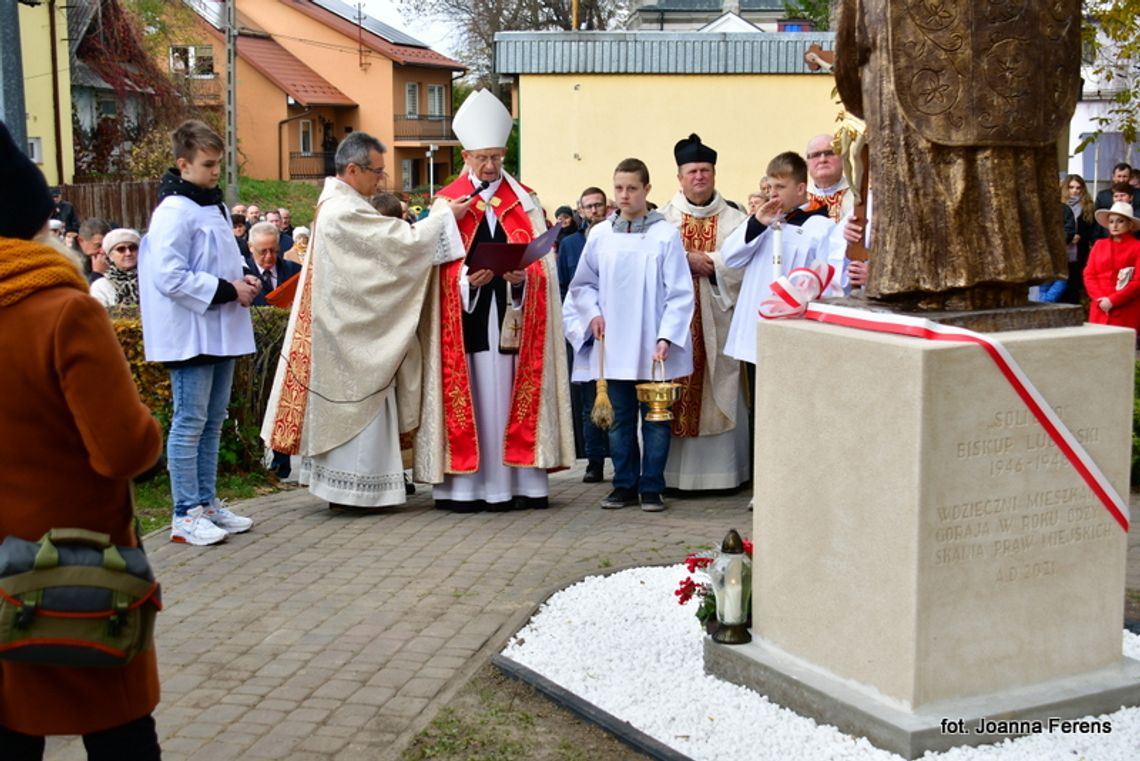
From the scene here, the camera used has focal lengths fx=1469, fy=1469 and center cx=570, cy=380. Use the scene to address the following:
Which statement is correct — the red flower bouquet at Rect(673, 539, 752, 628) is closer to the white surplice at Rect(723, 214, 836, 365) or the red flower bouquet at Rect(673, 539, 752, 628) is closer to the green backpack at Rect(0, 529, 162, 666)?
the green backpack at Rect(0, 529, 162, 666)

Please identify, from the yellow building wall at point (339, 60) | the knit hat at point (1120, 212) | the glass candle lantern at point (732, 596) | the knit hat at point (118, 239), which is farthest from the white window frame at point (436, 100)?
the glass candle lantern at point (732, 596)

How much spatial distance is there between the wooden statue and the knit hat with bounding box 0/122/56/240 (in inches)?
106

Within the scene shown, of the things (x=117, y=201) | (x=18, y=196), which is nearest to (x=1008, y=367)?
(x=18, y=196)

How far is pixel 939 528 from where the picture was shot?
452 centimetres

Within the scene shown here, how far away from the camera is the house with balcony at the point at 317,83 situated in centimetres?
5691

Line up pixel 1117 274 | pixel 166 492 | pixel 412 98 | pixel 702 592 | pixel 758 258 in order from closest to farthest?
pixel 702 592 → pixel 758 258 → pixel 166 492 → pixel 1117 274 → pixel 412 98

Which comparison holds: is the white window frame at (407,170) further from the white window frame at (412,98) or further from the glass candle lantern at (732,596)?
the glass candle lantern at (732,596)

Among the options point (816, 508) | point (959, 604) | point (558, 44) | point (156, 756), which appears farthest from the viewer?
point (558, 44)

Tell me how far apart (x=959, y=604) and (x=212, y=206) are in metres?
4.67

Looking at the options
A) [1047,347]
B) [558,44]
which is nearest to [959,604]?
[1047,347]

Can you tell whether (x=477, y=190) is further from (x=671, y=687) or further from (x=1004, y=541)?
(x=1004, y=541)

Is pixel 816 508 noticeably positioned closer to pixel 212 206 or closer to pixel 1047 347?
pixel 1047 347

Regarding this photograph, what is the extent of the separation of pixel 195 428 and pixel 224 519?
2.12 feet

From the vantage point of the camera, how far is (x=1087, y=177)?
79.2 ft
